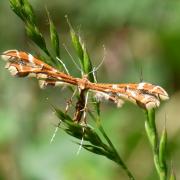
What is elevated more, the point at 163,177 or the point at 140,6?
the point at 140,6

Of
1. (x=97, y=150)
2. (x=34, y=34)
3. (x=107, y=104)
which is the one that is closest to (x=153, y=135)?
(x=97, y=150)

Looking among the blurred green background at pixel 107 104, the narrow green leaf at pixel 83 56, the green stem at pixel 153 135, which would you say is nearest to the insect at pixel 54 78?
the narrow green leaf at pixel 83 56

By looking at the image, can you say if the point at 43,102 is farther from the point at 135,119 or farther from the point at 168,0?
the point at 168,0

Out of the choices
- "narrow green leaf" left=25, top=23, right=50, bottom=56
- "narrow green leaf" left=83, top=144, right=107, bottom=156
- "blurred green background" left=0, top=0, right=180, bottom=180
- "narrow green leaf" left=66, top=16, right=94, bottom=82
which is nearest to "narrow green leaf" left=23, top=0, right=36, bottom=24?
"narrow green leaf" left=25, top=23, right=50, bottom=56

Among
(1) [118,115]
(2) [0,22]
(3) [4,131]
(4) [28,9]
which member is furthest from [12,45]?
(4) [28,9]

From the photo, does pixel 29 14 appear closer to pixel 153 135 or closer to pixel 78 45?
pixel 78 45

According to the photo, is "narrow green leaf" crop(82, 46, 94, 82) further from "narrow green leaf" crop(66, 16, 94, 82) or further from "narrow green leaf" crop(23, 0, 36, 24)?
"narrow green leaf" crop(23, 0, 36, 24)

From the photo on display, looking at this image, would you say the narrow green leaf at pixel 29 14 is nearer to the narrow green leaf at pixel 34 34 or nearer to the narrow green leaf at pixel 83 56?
the narrow green leaf at pixel 34 34

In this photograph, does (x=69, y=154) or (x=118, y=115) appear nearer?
(x=69, y=154)

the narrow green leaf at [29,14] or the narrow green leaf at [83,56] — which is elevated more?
the narrow green leaf at [29,14]
